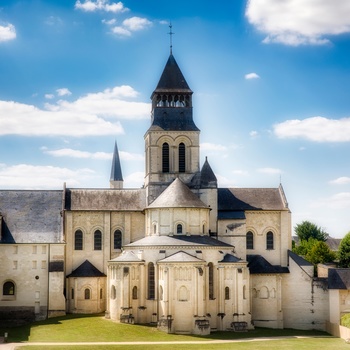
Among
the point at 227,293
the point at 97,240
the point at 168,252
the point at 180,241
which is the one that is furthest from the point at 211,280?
the point at 97,240

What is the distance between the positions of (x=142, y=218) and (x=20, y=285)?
16.5 metres

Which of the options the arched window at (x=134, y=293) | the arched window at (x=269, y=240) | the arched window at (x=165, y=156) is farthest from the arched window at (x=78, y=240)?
the arched window at (x=269, y=240)

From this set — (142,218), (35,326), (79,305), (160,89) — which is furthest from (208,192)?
(35,326)

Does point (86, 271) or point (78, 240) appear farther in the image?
point (78, 240)

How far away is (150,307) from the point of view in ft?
231

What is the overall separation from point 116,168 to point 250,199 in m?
74.0

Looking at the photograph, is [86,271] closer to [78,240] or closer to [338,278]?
[78,240]

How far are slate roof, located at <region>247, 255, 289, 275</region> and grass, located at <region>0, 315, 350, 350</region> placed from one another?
7359 millimetres

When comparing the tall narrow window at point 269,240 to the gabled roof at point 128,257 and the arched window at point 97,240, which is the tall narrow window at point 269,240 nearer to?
the gabled roof at point 128,257

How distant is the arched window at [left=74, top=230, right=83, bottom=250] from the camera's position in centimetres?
7981

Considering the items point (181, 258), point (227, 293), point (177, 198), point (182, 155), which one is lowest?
point (227, 293)

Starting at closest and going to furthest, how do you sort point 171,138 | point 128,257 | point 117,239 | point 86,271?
point 128,257 < point 86,271 < point 117,239 < point 171,138

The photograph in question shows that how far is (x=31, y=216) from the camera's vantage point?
260 feet

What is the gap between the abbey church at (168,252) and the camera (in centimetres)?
7012
